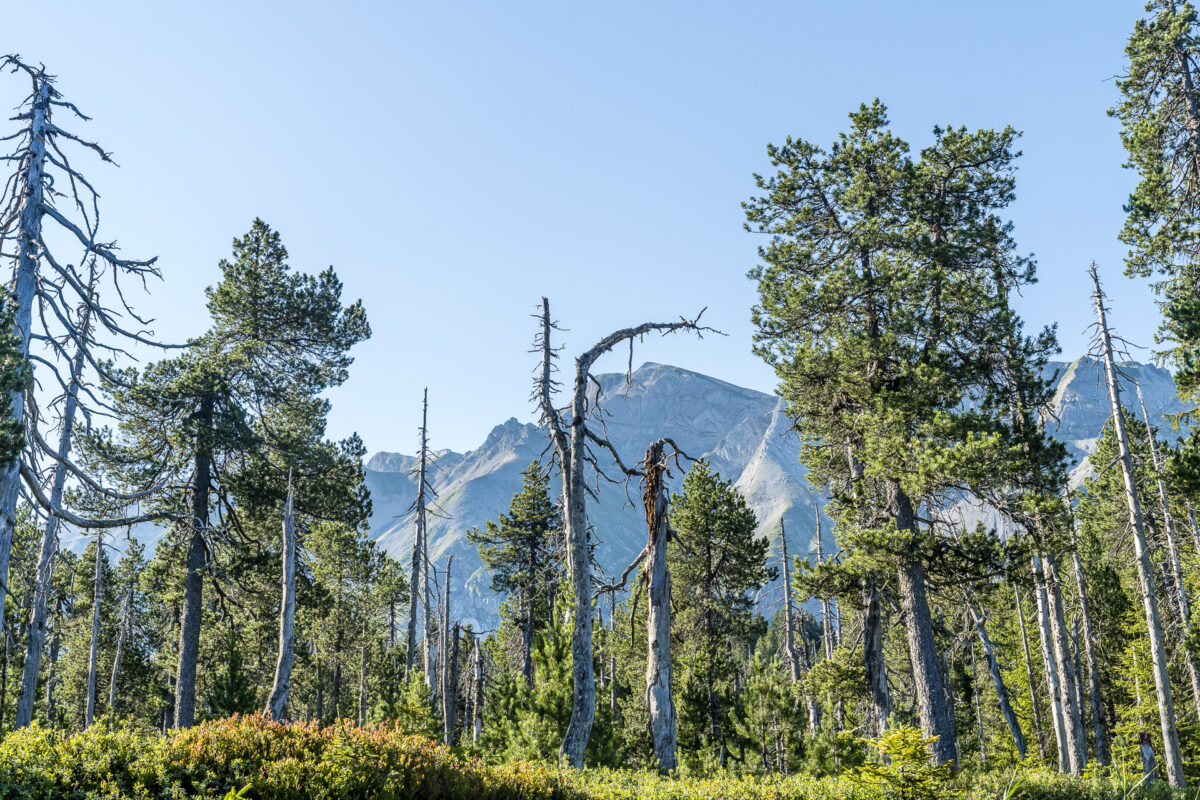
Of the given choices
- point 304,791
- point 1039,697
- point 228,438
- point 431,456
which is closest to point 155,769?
point 304,791

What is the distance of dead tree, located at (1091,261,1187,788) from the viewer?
1727 cm

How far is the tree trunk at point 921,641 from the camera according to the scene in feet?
40.0

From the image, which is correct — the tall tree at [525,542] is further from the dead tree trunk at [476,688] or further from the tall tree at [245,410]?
the tall tree at [245,410]

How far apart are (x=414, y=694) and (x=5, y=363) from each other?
57.5ft

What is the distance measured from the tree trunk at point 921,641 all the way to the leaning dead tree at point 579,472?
486 cm

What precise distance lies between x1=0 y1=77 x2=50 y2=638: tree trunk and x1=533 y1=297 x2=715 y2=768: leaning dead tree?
6.88m

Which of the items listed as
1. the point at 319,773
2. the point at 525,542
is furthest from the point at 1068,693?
the point at 525,542

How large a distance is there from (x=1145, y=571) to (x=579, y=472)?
15.4 m

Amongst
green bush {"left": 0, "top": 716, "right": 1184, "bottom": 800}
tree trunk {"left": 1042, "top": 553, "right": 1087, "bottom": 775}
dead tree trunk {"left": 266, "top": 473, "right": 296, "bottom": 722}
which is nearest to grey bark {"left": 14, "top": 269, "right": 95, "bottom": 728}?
dead tree trunk {"left": 266, "top": 473, "right": 296, "bottom": 722}

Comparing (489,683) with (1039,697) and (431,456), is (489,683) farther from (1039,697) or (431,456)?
(1039,697)

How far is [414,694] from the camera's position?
73.4ft

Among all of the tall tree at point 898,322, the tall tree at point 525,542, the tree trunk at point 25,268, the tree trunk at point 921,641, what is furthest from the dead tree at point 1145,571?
the tree trunk at point 25,268

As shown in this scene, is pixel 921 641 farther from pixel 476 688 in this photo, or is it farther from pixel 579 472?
pixel 476 688

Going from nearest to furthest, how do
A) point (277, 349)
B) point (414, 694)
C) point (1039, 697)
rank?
point (277, 349), point (414, 694), point (1039, 697)
